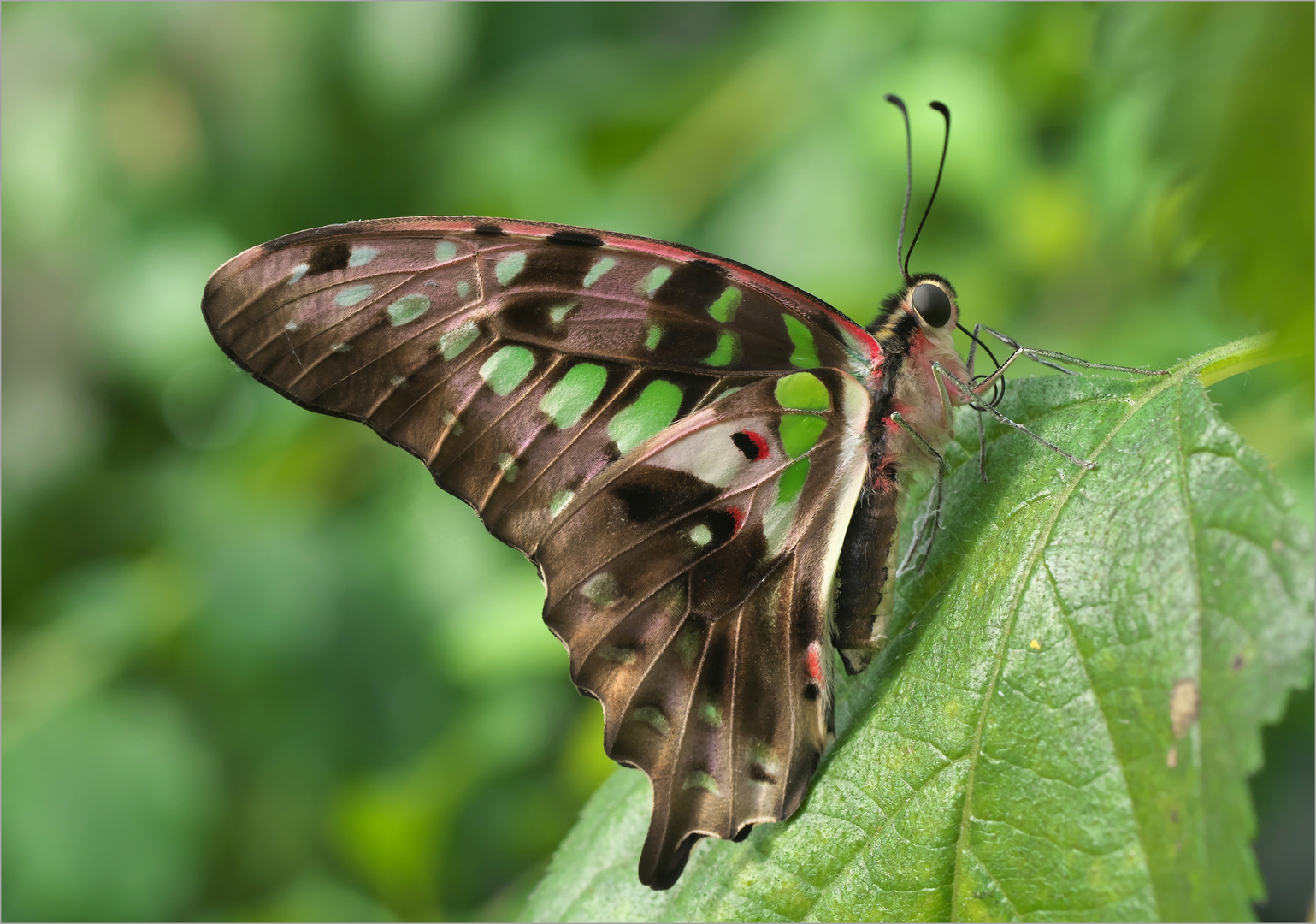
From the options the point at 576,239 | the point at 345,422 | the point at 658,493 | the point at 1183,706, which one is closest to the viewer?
the point at 1183,706

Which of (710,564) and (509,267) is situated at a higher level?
(509,267)

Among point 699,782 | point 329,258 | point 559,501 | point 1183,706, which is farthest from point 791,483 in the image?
point 329,258

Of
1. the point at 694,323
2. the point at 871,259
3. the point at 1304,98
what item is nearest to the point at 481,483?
the point at 694,323

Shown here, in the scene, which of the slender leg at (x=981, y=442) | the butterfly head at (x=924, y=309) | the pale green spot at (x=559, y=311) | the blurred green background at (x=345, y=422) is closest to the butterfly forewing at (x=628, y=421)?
the pale green spot at (x=559, y=311)

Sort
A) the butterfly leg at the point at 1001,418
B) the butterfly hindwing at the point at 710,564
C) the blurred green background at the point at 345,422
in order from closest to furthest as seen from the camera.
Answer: the butterfly leg at the point at 1001,418 < the butterfly hindwing at the point at 710,564 < the blurred green background at the point at 345,422

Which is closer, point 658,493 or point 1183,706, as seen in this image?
point 1183,706

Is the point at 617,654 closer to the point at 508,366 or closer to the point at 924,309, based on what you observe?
the point at 508,366

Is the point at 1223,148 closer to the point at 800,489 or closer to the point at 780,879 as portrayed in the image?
the point at 800,489

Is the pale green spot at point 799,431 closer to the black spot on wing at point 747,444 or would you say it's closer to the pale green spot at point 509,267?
the black spot on wing at point 747,444
